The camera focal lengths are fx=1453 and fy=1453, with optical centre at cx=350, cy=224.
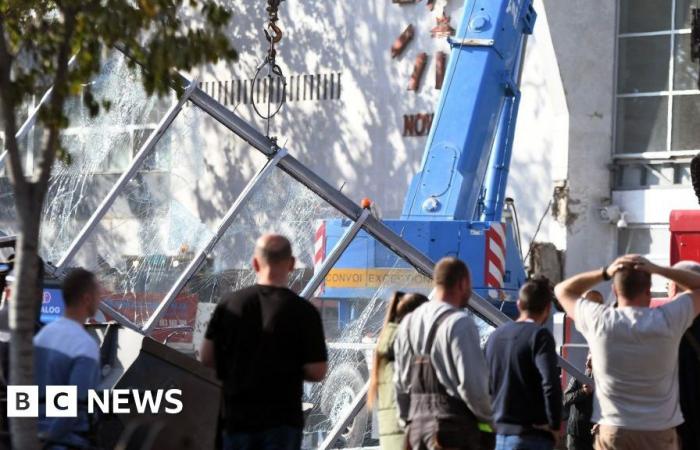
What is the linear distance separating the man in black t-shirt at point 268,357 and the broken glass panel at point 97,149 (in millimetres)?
3534

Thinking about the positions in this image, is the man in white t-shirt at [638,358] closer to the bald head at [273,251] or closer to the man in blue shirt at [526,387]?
the man in blue shirt at [526,387]

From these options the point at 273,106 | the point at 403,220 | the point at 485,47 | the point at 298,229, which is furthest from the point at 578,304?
the point at 273,106

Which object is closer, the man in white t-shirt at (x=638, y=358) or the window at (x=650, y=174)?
the man in white t-shirt at (x=638, y=358)

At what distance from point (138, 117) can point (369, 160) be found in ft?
39.7

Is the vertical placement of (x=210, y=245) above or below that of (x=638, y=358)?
above

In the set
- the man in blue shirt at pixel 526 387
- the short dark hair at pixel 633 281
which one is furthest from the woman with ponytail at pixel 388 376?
the short dark hair at pixel 633 281

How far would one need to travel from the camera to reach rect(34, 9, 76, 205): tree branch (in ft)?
19.6

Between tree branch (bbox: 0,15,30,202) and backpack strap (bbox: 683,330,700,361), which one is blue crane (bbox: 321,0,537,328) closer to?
backpack strap (bbox: 683,330,700,361)

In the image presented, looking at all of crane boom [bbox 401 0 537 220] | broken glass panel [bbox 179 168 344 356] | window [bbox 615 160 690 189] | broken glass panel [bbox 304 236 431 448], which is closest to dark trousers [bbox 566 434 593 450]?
broken glass panel [bbox 304 236 431 448]

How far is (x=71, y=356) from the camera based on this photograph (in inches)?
245

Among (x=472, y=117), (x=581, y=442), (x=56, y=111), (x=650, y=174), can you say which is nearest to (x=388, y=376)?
(x=56, y=111)

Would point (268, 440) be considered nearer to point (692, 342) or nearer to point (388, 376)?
point (388, 376)

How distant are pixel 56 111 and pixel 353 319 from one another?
14.8 ft

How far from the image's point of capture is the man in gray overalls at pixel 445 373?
652 centimetres
